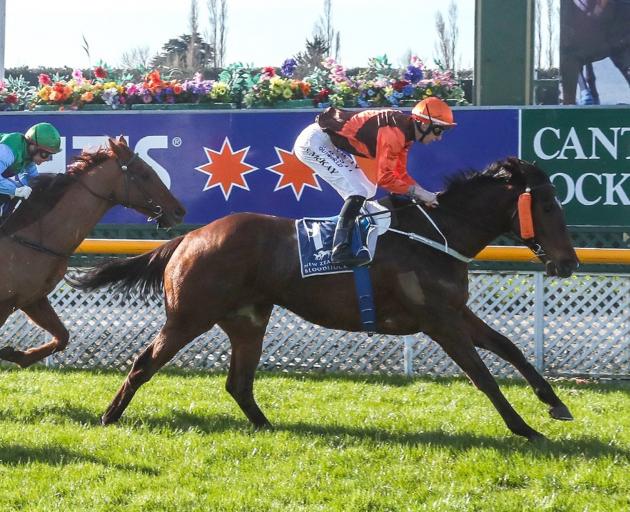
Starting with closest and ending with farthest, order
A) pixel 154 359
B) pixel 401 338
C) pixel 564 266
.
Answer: pixel 564 266 → pixel 154 359 → pixel 401 338

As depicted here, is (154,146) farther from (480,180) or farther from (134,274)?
(480,180)

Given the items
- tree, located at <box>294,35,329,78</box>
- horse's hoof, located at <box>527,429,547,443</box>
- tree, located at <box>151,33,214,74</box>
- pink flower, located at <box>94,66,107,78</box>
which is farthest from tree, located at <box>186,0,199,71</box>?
horse's hoof, located at <box>527,429,547,443</box>

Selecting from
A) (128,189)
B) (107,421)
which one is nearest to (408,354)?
(128,189)

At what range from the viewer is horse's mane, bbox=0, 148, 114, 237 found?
637 centimetres

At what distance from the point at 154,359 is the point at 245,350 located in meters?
0.56

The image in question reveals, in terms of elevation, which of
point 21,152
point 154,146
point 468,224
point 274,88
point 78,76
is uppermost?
point 78,76

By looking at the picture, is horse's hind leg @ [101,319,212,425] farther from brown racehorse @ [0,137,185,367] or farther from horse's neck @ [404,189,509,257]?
horse's neck @ [404,189,509,257]

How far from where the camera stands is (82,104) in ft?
30.3

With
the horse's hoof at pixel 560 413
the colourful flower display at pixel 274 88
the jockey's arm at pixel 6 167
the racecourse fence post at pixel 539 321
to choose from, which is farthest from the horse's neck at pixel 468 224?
the colourful flower display at pixel 274 88

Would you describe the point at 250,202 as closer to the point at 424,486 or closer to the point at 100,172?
the point at 100,172

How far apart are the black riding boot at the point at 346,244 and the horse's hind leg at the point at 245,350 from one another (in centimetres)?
65

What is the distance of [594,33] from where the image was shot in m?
9.59

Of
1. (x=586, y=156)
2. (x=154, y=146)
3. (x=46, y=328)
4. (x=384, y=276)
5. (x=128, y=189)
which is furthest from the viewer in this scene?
(x=154, y=146)

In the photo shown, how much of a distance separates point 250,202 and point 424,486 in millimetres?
4569
